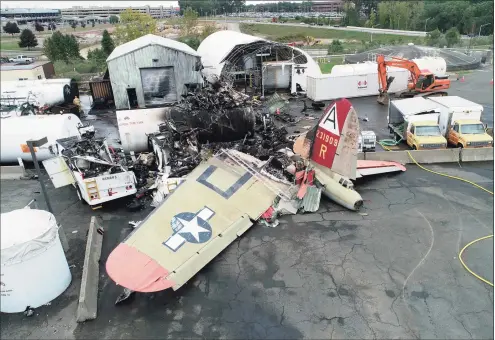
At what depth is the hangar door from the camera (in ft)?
117

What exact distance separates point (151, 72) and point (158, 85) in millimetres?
1398

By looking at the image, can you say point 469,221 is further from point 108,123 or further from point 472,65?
point 472,65

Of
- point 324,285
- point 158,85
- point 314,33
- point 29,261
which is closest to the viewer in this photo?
point 29,261

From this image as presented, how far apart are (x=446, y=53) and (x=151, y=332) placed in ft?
217

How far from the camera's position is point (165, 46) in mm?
34750

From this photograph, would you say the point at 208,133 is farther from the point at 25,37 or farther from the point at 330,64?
the point at 330,64

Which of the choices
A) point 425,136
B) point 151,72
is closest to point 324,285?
point 425,136

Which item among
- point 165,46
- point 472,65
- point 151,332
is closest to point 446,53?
point 472,65

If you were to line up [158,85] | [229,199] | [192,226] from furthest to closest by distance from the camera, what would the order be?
[158,85] → [229,199] → [192,226]

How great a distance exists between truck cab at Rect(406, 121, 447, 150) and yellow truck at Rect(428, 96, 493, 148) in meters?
1.01

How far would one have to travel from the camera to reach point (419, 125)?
24219mm

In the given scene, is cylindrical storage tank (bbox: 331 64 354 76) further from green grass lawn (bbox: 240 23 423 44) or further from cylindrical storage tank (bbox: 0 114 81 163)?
green grass lawn (bbox: 240 23 423 44)

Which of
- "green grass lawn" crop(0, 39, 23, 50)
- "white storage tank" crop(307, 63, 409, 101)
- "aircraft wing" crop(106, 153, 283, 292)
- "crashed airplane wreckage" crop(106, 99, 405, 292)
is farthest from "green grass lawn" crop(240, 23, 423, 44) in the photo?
"green grass lawn" crop(0, 39, 23, 50)

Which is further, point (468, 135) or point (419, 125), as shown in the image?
point (419, 125)
